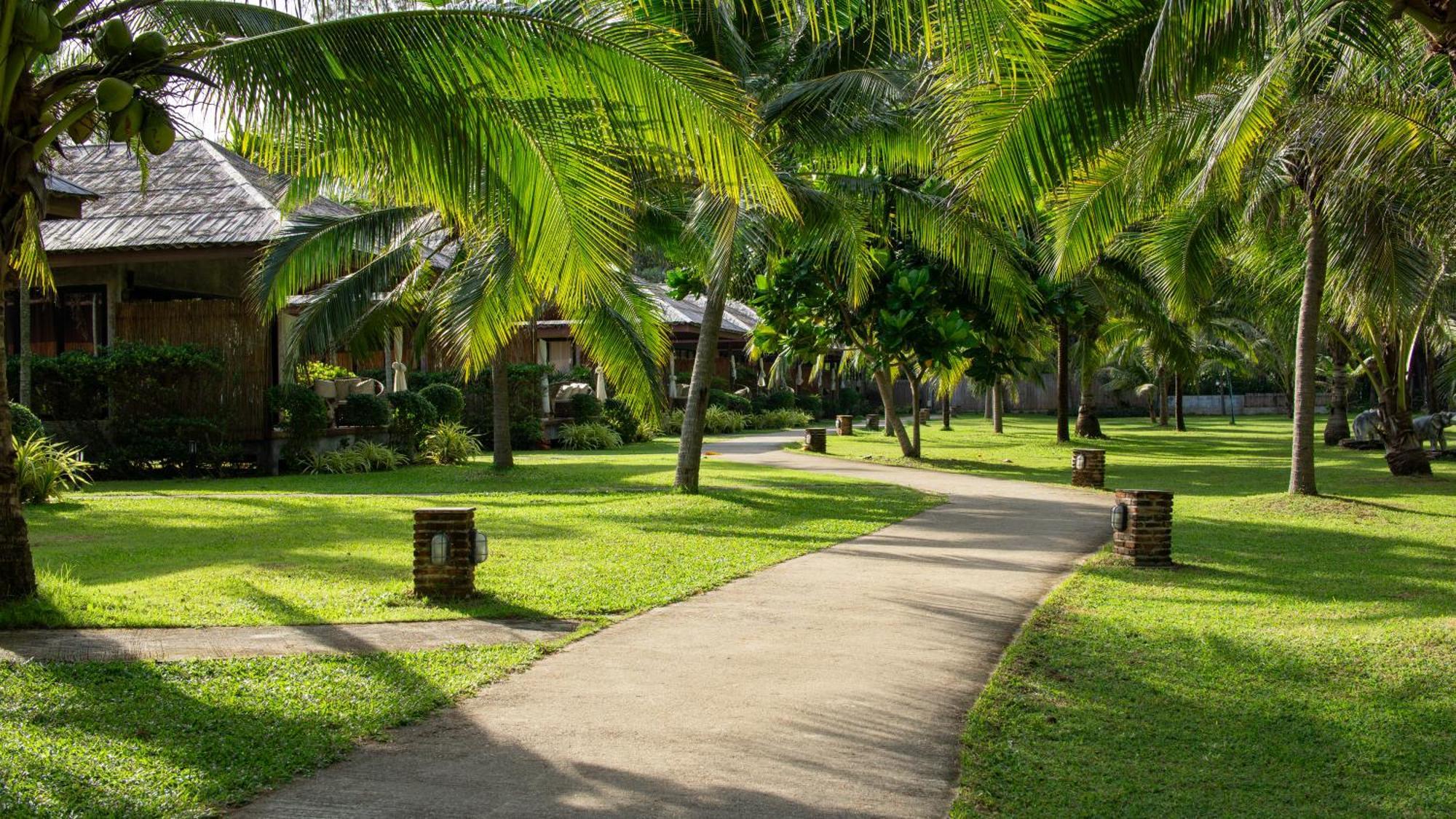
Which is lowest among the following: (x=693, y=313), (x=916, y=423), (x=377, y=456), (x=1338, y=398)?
(x=377, y=456)

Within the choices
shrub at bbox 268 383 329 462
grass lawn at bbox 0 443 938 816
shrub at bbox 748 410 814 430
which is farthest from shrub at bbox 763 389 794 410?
shrub at bbox 268 383 329 462

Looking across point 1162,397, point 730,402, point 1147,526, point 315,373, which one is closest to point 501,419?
point 315,373

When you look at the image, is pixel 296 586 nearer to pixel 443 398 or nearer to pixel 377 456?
pixel 377 456

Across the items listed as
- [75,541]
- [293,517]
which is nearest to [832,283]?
[293,517]

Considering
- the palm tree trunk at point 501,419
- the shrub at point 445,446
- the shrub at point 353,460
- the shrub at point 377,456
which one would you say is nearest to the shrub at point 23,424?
the shrub at point 353,460

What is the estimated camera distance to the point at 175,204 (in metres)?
18.9

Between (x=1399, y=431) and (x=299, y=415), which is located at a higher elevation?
(x=299, y=415)

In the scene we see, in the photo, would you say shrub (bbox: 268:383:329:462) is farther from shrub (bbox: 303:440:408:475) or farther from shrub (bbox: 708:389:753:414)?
shrub (bbox: 708:389:753:414)

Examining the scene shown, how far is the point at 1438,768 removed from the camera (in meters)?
4.88

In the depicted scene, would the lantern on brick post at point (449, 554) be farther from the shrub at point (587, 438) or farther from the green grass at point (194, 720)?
the shrub at point (587, 438)

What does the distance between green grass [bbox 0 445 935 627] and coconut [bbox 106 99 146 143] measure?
2.81m

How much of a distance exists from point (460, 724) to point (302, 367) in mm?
15720

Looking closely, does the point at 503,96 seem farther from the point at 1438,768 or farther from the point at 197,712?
the point at 1438,768

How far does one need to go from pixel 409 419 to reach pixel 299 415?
269cm
